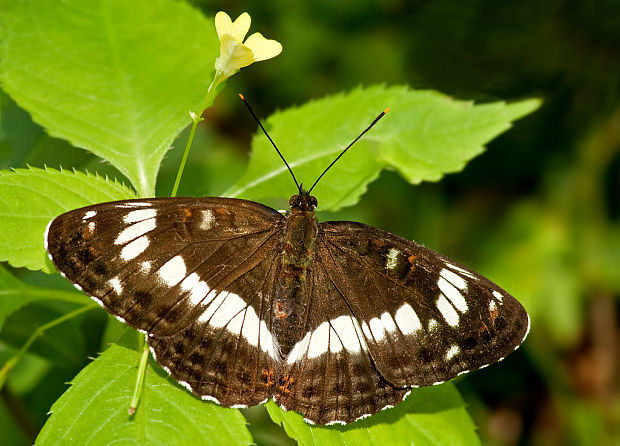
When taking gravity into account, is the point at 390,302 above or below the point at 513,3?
below

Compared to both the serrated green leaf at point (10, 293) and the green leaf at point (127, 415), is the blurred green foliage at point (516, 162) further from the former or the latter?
the green leaf at point (127, 415)

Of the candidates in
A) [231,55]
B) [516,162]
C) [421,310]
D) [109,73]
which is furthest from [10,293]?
[516,162]

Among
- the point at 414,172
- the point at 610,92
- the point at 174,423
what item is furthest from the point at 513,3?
the point at 174,423

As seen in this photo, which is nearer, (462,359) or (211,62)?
(462,359)

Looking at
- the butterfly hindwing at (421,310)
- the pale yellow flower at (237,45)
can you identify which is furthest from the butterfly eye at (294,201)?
the pale yellow flower at (237,45)

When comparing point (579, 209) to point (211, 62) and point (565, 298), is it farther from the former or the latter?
point (211, 62)

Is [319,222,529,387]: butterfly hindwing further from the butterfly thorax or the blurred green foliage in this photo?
the blurred green foliage

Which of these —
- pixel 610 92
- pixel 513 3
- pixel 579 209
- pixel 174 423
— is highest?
pixel 513 3
